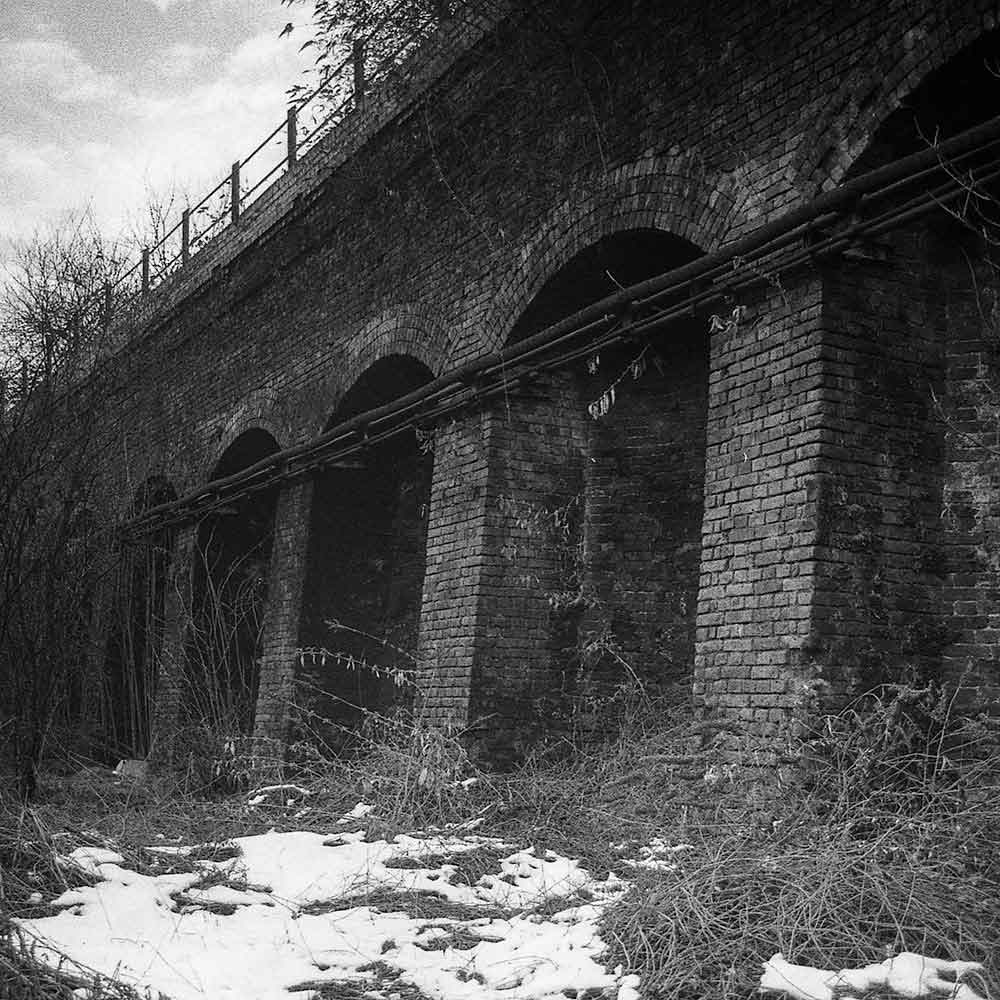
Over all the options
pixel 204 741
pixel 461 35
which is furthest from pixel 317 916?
pixel 461 35

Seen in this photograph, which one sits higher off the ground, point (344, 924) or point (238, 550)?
point (238, 550)

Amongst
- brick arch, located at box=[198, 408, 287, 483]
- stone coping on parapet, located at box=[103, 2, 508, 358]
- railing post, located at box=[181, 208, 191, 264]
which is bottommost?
brick arch, located at box=[198, 408, 287, 483]

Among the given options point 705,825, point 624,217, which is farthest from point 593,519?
point 705,825

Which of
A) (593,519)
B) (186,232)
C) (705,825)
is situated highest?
(186,232)

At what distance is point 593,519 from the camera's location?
809 centimetres

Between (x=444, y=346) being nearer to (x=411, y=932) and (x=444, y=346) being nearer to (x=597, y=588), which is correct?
(x=597, y=588)

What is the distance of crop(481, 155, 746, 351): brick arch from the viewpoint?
6.44 metres

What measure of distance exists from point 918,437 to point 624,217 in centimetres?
230

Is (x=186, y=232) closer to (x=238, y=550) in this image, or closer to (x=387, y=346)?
(x=238, y=550)

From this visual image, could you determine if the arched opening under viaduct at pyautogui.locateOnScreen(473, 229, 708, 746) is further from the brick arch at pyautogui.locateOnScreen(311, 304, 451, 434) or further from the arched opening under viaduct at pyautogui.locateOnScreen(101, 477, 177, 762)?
the arched opening under viaduct at pyautogui.locateOnScreen(101, 477, 177, 762)

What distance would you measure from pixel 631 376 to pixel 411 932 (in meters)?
4.52

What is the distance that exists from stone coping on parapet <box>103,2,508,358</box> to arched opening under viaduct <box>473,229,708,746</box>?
218 cm

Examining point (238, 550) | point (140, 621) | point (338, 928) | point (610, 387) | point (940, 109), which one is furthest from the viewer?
point (140, 621)

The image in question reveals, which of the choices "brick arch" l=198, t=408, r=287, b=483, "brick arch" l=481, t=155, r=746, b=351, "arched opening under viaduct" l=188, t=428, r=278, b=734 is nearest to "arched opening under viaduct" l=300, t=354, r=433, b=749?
"brick arch" l=198, t=408, r=287, b=483
